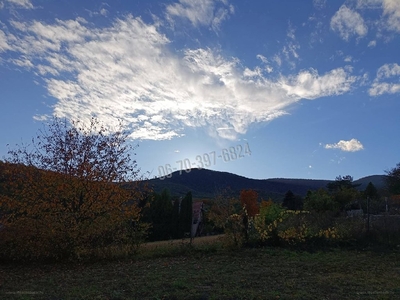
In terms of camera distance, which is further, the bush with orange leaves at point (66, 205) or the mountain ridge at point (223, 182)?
the mountain ridge at point (223, 182)

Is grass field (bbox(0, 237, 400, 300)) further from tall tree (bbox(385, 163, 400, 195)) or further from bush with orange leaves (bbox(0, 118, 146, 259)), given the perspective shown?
tall tree (bbox(385, 163, 400, 195))

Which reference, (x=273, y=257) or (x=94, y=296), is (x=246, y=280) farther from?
(x=273, y=257)

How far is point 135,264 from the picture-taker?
8.55 meters

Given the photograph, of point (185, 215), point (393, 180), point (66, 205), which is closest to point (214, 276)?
point (66, 205)

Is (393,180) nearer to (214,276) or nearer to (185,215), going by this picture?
(185,215)

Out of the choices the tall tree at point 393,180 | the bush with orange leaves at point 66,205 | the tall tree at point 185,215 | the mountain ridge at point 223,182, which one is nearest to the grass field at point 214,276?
the bush with orange leaves at point 66,205

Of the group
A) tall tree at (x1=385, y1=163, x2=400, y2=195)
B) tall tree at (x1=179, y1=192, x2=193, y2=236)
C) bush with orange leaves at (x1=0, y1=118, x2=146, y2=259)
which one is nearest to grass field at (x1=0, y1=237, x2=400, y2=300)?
bush with orange leaves at (x1=0, y1=118, x2=146, y2=259)

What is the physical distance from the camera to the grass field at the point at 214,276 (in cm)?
517

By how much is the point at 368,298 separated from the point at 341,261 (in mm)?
3656

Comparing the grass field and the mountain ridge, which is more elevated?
the mountain ridge

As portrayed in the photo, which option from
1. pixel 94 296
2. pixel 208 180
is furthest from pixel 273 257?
pixel 208 180

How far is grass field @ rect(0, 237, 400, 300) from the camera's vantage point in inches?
204

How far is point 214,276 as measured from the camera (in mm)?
6535

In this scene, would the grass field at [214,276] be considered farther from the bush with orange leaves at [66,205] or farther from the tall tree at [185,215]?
the tall tree at [185,215]
